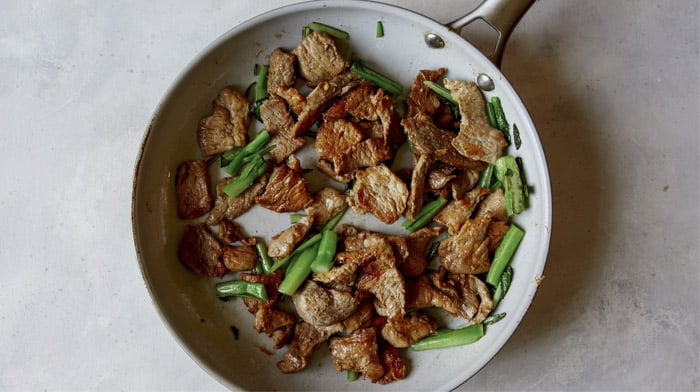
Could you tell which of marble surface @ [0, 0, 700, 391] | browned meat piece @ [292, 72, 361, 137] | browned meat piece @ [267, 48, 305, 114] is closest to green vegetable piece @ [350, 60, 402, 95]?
browned meat piece @ [292, 72, 361, 137]

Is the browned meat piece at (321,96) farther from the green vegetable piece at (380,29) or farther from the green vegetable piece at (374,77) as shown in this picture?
→ the green vegetable piece at (380,29)

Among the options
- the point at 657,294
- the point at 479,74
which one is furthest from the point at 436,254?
the point at 657,294

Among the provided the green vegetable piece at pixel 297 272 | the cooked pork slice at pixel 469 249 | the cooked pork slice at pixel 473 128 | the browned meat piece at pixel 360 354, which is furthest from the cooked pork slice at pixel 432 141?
the browned meat piece at pixel 360 354

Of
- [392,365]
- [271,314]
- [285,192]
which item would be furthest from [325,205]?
[392,365]

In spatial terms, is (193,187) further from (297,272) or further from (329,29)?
(329,29)

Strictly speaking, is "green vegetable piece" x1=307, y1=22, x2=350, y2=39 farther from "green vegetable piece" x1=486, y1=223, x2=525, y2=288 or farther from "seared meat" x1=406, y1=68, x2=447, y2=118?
"green vegetable piece" x1=486, y1=223, x2=525, y2=288
